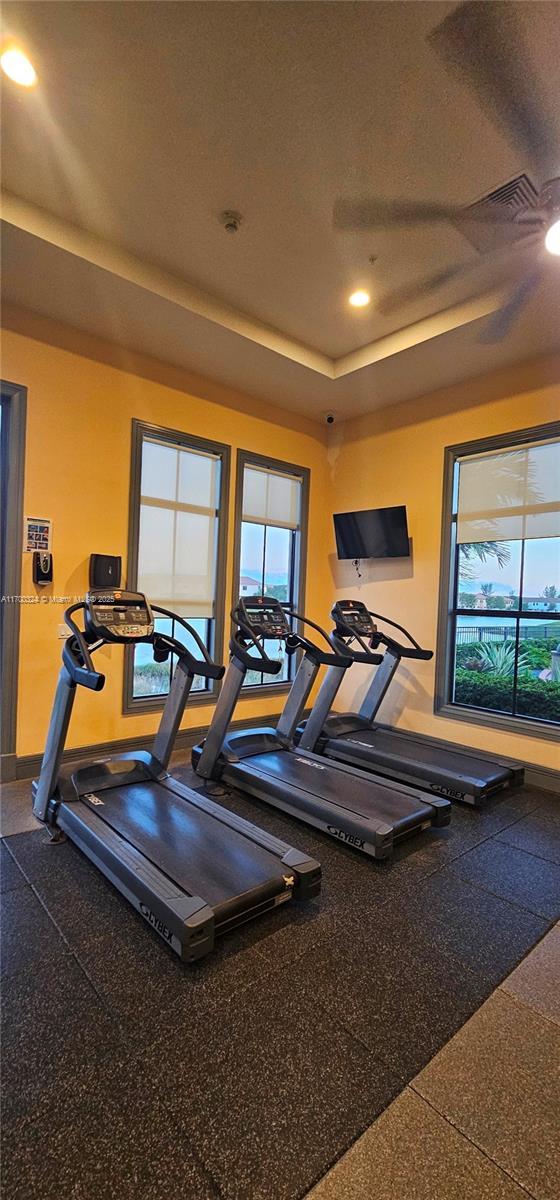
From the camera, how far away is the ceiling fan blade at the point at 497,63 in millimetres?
1917

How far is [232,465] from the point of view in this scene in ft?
16.2

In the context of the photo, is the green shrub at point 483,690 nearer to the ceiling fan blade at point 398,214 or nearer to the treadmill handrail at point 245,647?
the treadmill handrail at point 245,647

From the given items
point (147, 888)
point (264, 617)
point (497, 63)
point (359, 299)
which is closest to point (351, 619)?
point (264, 617)

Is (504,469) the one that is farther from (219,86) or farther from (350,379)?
(219,86)

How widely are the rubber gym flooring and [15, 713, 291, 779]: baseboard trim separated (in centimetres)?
105

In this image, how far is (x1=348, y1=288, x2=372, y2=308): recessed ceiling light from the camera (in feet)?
11.9

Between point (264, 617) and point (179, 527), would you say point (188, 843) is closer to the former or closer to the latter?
point (264, 617)

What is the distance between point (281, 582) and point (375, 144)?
374cm

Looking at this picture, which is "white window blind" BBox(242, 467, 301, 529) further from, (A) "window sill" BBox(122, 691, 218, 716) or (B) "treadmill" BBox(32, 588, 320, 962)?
(B) "treadmill" BBox(32, 588, 320, 962)

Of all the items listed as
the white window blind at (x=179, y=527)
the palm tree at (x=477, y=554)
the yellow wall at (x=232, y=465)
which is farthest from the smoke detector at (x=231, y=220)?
the palm tree at (x=477, y=554)

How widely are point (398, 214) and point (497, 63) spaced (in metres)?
0.61

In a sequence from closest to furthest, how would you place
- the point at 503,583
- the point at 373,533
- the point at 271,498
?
the point at 503,583, the point at 373,533, the point at 271,498

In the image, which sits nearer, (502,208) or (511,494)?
(502,208)

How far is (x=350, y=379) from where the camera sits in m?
4.65
